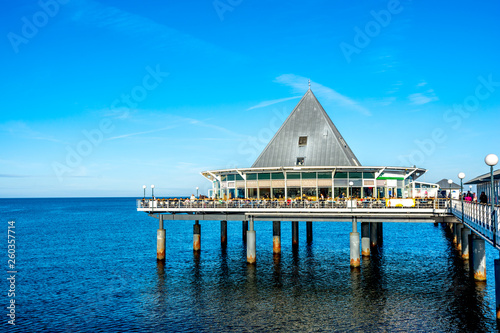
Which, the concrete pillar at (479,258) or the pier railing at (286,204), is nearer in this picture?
the concrete pillar at (479,258)

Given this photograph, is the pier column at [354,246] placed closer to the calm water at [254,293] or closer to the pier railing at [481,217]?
the calm water at [254,293]

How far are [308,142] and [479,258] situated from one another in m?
23.8

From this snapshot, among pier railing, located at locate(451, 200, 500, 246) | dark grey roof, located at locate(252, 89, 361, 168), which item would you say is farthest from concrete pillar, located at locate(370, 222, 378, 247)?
pier railing, located at locate(451, 200, 500, 246)

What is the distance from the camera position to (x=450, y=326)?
23.9m

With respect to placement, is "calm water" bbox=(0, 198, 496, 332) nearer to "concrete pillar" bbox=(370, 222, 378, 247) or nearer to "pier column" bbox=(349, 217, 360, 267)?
"pier column" bbox=(349, 217, 360, 267)

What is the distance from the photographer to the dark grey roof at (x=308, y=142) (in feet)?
161

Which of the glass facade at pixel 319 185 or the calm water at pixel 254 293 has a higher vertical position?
the glass facade at pixel 319 185

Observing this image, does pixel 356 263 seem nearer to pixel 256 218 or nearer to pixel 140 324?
pixel 256 218

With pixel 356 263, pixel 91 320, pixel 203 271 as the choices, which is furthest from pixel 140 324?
pixel 356 263

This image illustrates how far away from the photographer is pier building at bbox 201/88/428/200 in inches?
1759

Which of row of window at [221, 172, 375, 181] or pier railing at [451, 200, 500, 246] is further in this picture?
row of window at [221, 172, 375, 181]

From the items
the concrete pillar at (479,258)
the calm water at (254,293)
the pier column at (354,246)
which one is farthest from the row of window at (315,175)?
the concrete pillar at (479,258)

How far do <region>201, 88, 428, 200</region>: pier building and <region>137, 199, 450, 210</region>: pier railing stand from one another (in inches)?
171

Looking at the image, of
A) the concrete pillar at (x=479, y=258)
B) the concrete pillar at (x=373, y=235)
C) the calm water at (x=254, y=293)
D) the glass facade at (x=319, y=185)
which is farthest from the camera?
the concrete pillar at (x=373, y=235)
